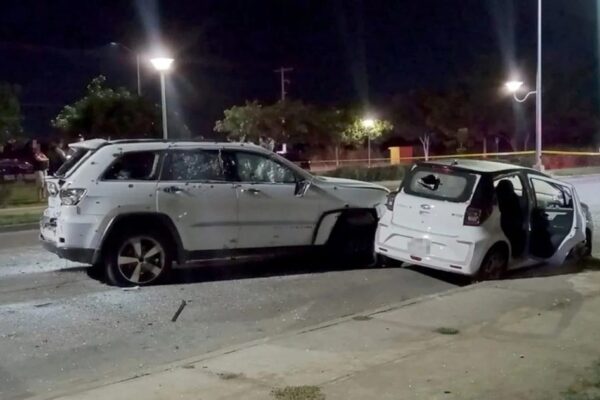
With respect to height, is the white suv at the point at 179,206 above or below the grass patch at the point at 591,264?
above

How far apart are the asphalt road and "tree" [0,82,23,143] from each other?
2021cm

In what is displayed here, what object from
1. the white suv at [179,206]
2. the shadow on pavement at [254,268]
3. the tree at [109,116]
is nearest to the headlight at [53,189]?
the white suv at [179,206]

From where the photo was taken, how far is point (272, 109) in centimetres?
5191

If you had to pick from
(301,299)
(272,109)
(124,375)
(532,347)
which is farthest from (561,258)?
(272,109)

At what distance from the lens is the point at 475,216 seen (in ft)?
32.0

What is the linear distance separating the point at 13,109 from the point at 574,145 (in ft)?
121

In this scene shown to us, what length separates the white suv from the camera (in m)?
9.69

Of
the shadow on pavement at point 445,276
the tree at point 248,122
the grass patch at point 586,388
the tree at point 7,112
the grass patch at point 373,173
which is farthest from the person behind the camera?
the tree at point 248,122

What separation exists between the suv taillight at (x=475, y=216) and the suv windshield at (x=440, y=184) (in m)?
0.18

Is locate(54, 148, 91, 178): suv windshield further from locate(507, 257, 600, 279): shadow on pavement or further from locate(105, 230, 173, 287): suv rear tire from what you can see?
locate(507, 257, 600, 279): shadow on pavement

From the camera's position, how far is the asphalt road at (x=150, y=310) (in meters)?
6.94

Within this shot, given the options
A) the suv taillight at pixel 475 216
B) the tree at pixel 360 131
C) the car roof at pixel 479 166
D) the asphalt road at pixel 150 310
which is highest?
the tree at pixel 360 131

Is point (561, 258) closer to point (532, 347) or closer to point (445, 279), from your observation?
point (445, 279)

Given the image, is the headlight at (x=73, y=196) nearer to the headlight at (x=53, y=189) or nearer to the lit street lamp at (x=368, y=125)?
the headlight at (x=53, y=189)
